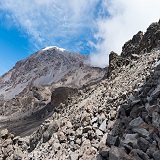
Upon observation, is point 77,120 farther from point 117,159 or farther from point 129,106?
point 117,159

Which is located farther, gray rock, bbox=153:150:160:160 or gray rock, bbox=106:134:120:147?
gray rock, bbox=106:134:120:147

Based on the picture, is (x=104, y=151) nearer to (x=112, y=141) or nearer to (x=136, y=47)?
(x=112, y=141)

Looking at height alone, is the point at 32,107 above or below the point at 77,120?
above

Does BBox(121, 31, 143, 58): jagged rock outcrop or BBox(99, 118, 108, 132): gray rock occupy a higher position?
BBox(121, 31, 143, 58): jagged rock outcrop

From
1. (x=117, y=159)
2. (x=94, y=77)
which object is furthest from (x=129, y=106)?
(x=94, y=77)

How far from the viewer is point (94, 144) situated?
44.4 ft

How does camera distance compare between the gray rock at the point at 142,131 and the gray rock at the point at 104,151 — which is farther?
the gray rock at the point at 104,151

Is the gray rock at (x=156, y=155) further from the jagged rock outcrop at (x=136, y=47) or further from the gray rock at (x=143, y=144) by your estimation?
the jagged rock outcrop at (x=136, y=47)

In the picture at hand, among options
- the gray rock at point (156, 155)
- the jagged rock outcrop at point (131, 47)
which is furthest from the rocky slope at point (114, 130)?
the jagged rock outcrop at point (131, 47)

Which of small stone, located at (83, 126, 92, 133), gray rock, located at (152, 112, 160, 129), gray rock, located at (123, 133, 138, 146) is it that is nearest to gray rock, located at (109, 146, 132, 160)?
gray rock, located at (123, 133, 138, 146)

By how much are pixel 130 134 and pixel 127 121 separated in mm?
1308

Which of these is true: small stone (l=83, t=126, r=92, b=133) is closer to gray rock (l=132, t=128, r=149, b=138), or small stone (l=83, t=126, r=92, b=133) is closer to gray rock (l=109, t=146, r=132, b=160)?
gray rock (l=109, t=146, r=132, b=160)

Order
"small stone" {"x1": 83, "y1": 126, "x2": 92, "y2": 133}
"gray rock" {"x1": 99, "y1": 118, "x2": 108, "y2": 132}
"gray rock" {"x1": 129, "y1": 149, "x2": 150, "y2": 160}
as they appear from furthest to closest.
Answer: "small stone" {"x1": 83, "y1": 126, "x2": 92, "y2": 133}
"gray rock" {"x1": 99, "y1": 118, "x2": 108, "y2": 132}
"gray rock" {"x1": 129, "y1": 149, "x2": 150, "y2": 160}

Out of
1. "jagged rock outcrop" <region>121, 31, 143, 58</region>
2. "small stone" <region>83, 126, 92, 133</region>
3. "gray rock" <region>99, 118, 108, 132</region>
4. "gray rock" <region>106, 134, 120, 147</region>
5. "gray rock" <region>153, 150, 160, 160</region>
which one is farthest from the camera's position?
"jagged rock outcrop" <region>121, 31, 143, 58</region>
